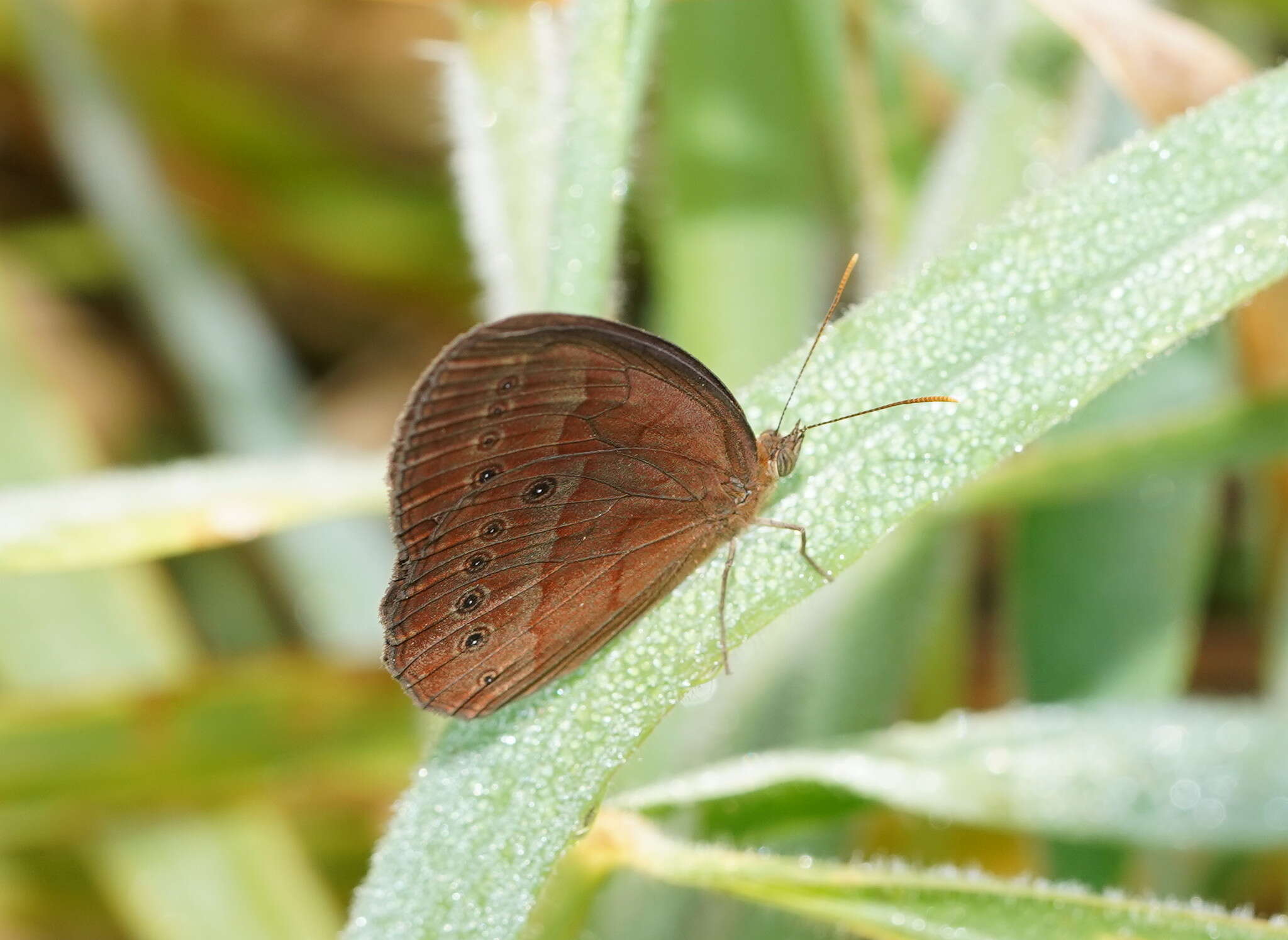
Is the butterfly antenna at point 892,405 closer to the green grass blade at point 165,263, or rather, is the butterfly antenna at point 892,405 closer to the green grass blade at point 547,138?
the green grass blade at point 547,138

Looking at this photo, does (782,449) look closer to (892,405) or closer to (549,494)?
(892,405)

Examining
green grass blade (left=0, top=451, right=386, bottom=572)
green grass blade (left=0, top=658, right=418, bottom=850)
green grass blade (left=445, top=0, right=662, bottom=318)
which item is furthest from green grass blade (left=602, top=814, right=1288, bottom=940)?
green grass blade (left=0, top=658, right=418, bottom=850)

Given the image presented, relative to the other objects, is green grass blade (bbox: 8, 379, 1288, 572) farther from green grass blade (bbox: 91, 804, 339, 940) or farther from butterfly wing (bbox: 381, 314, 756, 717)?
green grass blade (bbox: 91, 804, 339, 940)

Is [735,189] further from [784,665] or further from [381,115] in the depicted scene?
[381,115]

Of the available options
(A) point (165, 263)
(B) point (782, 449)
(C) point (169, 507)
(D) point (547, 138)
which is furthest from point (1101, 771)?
(A) point (165, 263)

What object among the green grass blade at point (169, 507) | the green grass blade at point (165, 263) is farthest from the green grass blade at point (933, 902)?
the green grass blade at point (165, 263)
